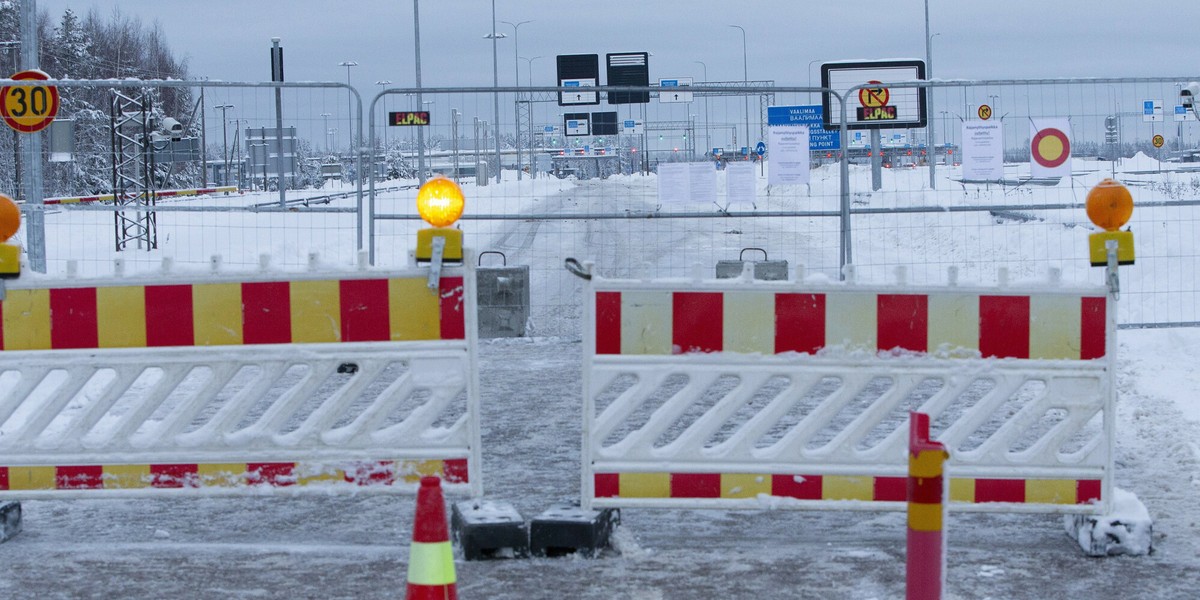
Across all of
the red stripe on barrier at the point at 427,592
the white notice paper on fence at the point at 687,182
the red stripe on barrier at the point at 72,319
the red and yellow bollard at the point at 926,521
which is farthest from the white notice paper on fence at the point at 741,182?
the red stripe on barrier at the point at 427,592

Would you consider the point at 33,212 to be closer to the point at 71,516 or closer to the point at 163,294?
the point at 71,516

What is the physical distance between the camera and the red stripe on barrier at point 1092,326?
18.7 ft

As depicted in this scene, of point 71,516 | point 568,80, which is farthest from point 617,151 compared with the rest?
point 71,516

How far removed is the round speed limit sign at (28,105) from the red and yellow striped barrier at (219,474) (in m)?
7.06

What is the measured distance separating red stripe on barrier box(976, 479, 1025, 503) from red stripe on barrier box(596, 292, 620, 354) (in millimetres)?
1663

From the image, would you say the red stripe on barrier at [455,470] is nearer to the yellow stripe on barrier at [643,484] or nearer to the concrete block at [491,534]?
the concrete block at [491,534]

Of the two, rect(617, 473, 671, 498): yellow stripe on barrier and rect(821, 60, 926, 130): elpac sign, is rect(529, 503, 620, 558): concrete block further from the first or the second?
rect(821, 60, 926, 130): elpac sign

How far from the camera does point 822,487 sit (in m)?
5.81

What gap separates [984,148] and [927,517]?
10.1 m

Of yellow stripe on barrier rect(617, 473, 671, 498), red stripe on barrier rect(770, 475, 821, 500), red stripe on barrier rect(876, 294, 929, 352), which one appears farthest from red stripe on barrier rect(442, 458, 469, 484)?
red stripe on barrier rect(876, 294, 929, 352)

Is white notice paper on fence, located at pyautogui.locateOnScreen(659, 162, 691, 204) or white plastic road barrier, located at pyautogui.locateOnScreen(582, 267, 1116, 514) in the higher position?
white notice paper on fence, located at pyautogui.locateOnScreen(659, 162, 691, 204)

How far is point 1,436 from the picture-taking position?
20.0 feet

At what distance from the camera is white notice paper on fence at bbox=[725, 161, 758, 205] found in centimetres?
1419

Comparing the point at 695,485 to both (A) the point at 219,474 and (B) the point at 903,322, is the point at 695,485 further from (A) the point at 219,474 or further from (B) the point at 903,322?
(A) the point at 219,474
